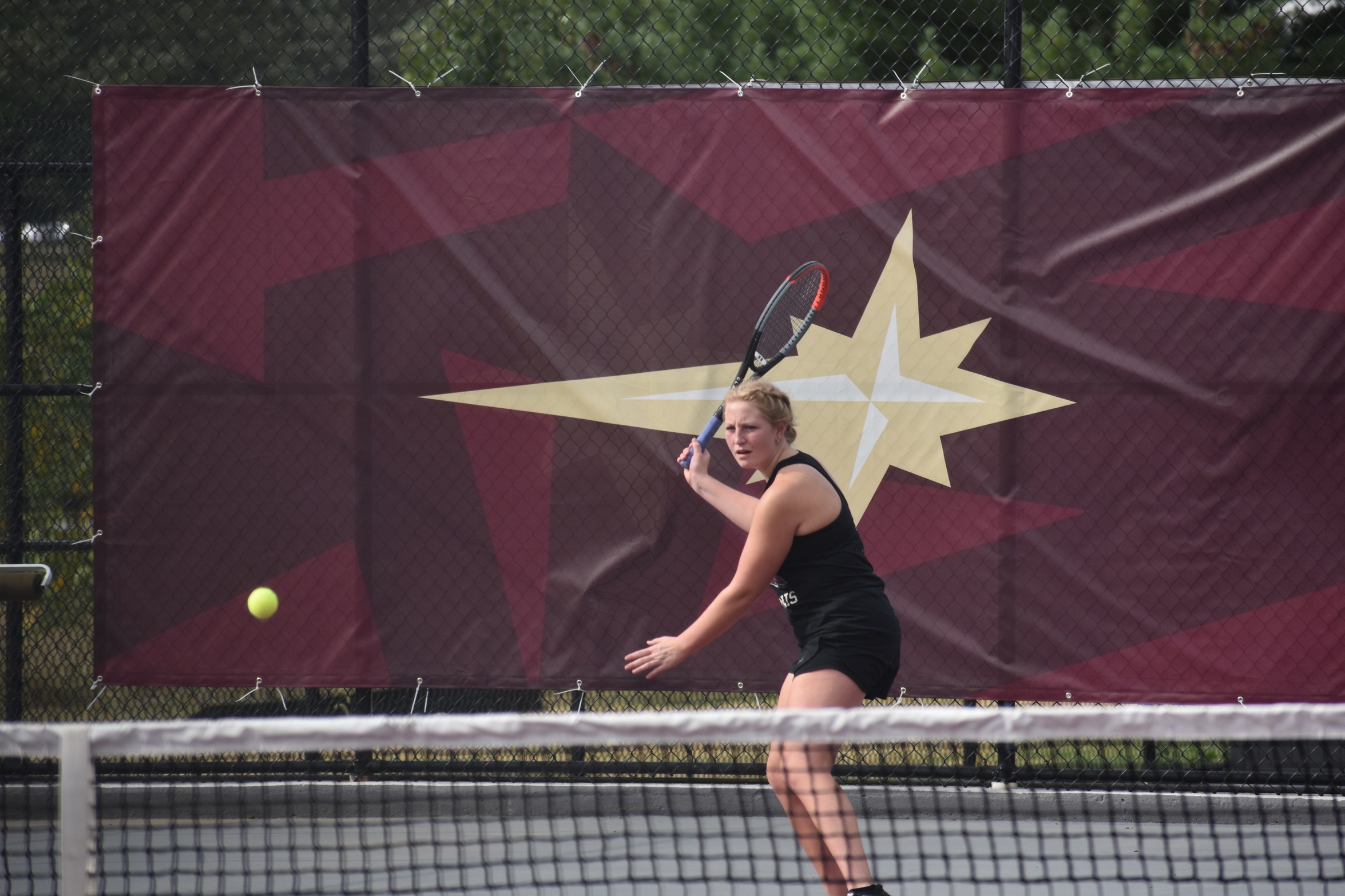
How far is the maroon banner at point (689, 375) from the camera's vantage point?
3.97m

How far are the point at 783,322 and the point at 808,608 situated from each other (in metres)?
1.47

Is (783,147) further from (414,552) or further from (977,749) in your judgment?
(977,749)

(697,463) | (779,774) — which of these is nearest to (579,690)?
(697,463)

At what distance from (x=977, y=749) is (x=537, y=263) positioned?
2.41 metres

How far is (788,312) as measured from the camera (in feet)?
13.5

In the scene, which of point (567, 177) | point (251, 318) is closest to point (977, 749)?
point (567, 177)

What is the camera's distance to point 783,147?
160 inches

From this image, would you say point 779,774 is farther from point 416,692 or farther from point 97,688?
point 97,688

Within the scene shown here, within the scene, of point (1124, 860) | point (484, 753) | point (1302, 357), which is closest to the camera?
point (1124, 860)

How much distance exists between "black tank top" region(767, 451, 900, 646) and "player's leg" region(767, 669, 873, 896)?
0.45 ft

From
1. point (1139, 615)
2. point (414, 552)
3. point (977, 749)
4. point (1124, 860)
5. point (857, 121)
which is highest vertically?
point (857, 121)

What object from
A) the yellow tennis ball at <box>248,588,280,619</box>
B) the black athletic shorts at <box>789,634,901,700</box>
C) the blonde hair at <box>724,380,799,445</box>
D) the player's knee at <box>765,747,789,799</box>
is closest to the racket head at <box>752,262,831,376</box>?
the blonde hair at <box>724,380,799,445</box>

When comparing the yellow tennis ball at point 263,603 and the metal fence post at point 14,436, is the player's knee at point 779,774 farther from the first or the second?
the metal fence post at point 14,436

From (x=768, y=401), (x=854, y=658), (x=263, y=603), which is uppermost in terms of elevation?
(x=768, y=401)
